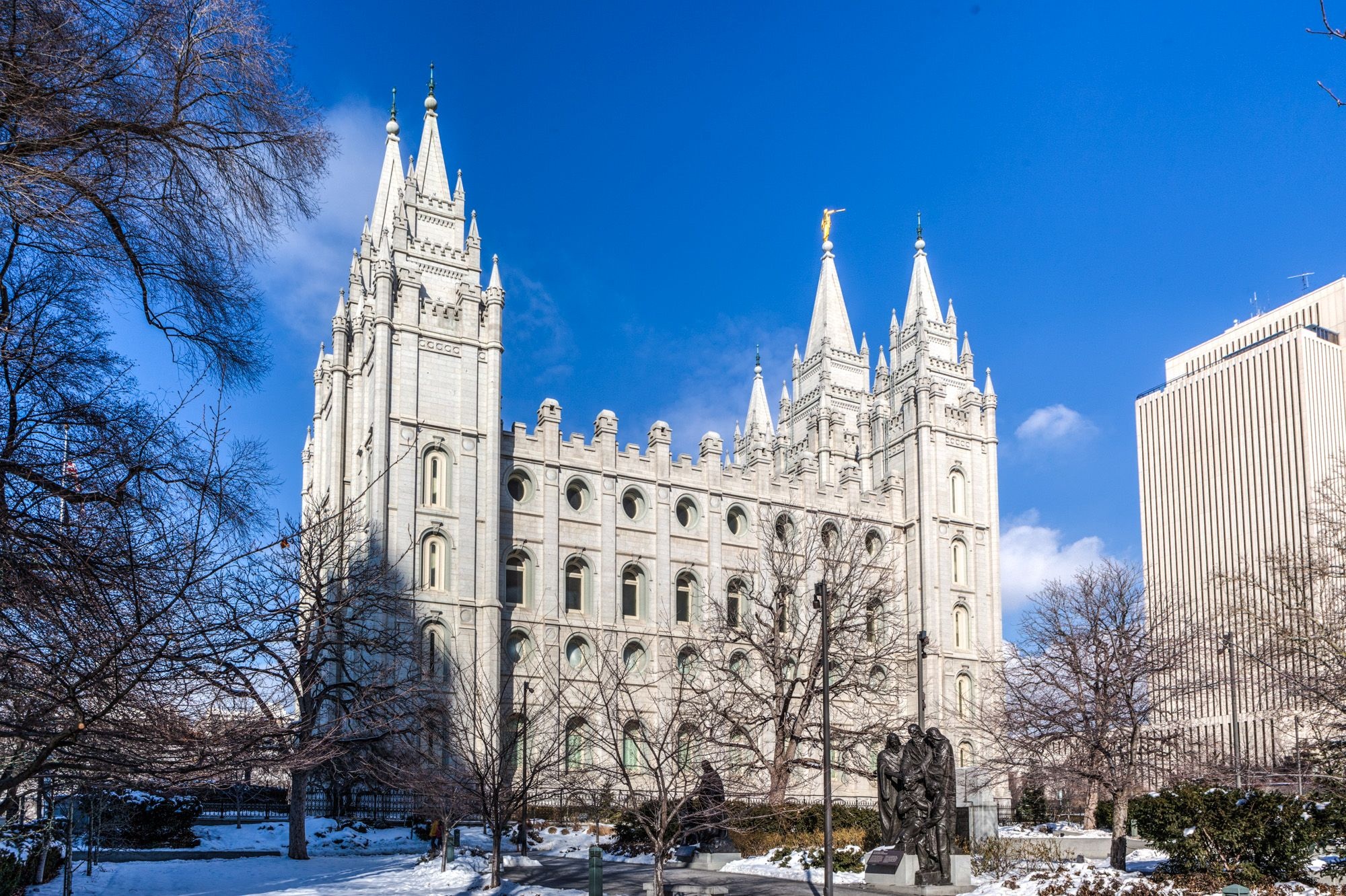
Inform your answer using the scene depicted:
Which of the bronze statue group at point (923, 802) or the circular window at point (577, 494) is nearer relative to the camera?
the bronze statue group at point (923, 802)

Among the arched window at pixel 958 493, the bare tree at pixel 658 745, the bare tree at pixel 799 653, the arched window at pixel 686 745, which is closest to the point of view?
the bare tree at pixel 658 745

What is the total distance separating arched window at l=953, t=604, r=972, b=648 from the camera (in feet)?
182

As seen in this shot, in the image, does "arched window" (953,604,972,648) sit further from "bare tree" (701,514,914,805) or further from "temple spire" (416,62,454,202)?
"temple spire" (416,62,454,202)

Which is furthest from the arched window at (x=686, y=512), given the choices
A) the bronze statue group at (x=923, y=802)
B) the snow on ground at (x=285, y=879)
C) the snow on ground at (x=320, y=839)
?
the bronze statue group at (x=923, y=802)

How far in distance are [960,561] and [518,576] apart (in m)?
22.3

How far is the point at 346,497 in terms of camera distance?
46.9 m

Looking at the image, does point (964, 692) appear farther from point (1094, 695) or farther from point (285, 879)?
point (285, 879)

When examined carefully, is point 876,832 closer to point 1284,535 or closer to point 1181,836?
point 1181,836

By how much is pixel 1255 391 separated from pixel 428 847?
105m

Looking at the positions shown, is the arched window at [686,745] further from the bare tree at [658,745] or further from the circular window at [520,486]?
the circular window at [520,486]

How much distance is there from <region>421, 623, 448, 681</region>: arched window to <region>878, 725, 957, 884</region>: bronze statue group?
77.1 ft

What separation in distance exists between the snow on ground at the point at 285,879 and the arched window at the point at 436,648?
15.3 m

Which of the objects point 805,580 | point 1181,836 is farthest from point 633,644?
point 1181,836

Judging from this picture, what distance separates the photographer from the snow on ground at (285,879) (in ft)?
64.4
